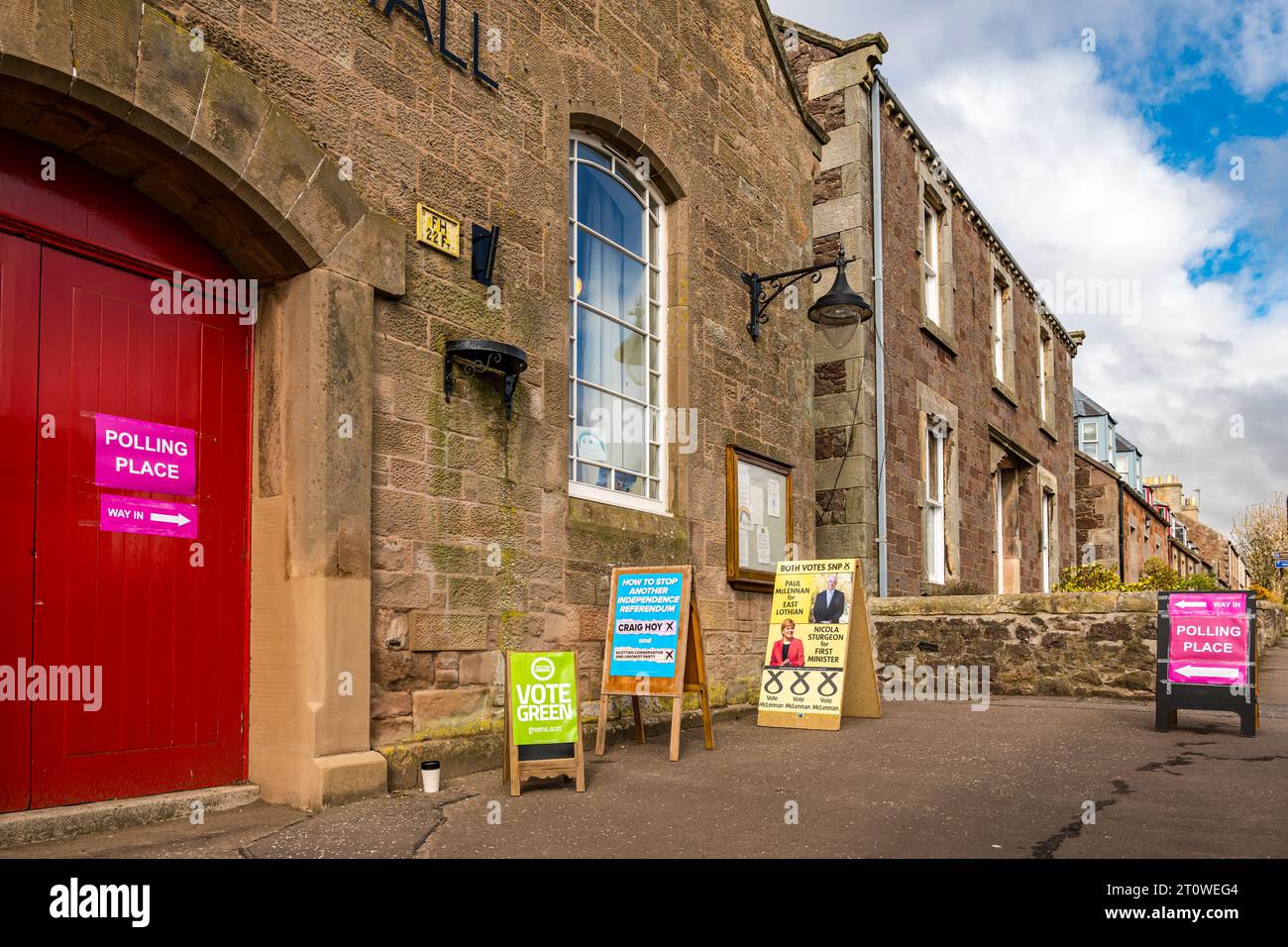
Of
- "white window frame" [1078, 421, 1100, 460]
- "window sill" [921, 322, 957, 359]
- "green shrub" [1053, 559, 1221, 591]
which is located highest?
"white window frame" [1078, 421, 1100, 460]

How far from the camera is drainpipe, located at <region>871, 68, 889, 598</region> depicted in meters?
11.5

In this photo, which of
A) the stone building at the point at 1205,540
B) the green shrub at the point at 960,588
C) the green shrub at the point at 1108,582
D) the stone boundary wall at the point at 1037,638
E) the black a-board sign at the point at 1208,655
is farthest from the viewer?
the stone building at the point at 1205,540

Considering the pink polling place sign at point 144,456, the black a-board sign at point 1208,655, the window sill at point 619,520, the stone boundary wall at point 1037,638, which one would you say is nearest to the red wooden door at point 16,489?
the pink polling place sign at point 144,456

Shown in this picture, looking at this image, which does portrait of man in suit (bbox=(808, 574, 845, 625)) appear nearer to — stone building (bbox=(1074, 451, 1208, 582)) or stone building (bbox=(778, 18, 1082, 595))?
stone building (bbox=(778, 18, 1082, 595))

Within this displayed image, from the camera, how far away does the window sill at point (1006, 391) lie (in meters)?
16.5

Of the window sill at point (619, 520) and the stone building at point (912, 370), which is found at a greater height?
the stone building at point (912, 370)

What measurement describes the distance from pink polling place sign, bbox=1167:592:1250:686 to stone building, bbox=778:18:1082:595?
3.96 meters

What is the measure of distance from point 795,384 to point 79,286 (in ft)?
22.5

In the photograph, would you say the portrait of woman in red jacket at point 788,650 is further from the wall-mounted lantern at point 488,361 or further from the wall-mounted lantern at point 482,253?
the wall-mounted lantern at point 482,253

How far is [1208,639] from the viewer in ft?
24.3

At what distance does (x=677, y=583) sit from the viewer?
6.82m

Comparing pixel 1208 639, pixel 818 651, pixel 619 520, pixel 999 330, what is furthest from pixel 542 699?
pixel 999 330

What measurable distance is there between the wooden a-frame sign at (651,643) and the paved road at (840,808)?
0.40 m

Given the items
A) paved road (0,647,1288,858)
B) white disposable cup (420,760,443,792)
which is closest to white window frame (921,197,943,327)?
paved road (0,647,1288,858)
